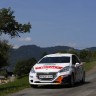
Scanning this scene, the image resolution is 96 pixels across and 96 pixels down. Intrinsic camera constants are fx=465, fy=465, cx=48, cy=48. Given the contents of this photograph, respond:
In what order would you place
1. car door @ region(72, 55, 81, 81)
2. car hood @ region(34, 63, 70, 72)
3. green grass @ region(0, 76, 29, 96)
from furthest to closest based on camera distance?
1. car door @ region(72, 55, 81, 81)
2. car hood @ region(34, 63, 70, 72)
3. green grass @ region(0, 76, 29, 96)

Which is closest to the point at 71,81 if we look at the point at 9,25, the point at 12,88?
the point at 12,88

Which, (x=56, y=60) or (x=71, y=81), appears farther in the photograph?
(x=56, y=60)

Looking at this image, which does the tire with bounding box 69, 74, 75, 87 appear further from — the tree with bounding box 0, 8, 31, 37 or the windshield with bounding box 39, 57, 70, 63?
the tree with bounding box 0, 8, 31, 37

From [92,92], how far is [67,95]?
4.48 ft

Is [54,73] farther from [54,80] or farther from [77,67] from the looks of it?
[77,67]

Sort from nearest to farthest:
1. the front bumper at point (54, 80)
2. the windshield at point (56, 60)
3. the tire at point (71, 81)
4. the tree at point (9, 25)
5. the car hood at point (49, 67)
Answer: the front bumper at point (54, 80) → the car hood at point (49, 67) → the tire at point (71, 81) → the windshield at point (56, 60) → the tree at point (9, 25)

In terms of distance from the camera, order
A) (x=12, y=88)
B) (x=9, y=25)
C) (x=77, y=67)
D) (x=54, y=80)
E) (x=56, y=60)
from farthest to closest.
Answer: (x=9, y=25) < (x=77, y=67) < (x=56, y=60) < (x=12, y=88) < (x=54, y=80)

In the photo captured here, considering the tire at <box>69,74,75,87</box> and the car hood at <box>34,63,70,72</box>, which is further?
the tire at <box>69,74,75,87</box>

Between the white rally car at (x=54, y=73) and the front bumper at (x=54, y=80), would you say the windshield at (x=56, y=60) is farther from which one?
the front bumper at (x=54, y=80)

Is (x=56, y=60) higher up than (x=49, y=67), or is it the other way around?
(x=56, y=60)

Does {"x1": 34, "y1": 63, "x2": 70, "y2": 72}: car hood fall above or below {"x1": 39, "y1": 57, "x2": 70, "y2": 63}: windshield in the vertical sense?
below

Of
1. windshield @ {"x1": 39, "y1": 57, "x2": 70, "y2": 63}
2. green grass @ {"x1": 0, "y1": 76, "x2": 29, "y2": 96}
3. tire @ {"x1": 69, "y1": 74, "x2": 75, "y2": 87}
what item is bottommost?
green grass @ {"x1": 0, "y1": 76, "x2": 29, "y2": 96}

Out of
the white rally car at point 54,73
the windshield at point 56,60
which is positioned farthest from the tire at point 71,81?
the windshield at point 56,60

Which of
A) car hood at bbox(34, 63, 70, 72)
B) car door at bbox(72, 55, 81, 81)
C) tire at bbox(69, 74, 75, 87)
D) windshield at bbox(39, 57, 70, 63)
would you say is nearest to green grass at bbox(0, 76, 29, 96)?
car hood at bbox(34, 63, 70, 72)
